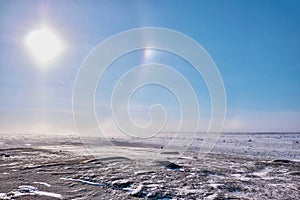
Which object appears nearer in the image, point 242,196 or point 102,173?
point 242,196

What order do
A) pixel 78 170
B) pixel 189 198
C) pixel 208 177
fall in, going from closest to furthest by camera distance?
pixel 189 198 → pixel 208 177 → pixel 78 170

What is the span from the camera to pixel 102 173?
15742mm

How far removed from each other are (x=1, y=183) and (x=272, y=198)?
11.9 metres

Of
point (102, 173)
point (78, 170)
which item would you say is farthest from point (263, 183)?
point (78, 170)

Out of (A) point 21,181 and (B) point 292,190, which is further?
(A) point 21,181

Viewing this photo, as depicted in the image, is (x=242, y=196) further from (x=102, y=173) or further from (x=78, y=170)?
(x=78, y=170)

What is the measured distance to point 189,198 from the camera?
10.9 meters

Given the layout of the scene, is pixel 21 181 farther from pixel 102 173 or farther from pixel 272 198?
pixel 272 198

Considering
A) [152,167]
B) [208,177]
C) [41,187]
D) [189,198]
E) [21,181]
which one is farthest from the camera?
[152,167]

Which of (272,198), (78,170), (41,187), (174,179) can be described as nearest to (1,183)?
(41,187)

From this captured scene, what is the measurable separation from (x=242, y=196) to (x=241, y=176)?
4.89 meters

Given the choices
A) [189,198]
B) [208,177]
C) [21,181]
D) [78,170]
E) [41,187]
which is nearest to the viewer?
[189,198]

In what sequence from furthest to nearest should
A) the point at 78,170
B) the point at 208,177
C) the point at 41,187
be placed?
1. the point at 78,170
2. the point at 208,177
3. the point at 41,187

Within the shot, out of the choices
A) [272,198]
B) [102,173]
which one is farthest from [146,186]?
[272,198]
